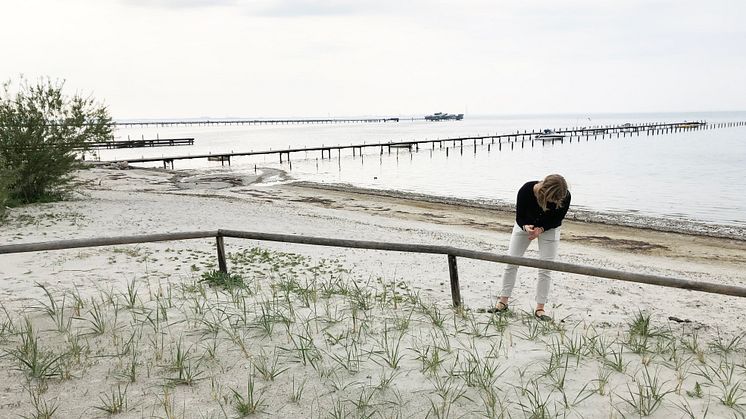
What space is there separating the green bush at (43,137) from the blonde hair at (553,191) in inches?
582

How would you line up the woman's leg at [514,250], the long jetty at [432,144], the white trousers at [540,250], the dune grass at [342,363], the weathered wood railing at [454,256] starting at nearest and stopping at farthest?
1. the dune grass at [342,363]
2. the weathered wood railing at [454,256]
3. the white trousers at [540,250]
4. the woman's leg at [514,250]
5. the long jetty at [432,144]

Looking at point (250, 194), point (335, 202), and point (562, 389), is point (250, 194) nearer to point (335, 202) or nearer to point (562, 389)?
point (335, 202)

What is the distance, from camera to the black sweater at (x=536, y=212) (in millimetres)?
5176

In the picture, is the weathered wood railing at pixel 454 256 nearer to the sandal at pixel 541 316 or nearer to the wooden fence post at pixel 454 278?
the wooden fence post at pixel 454 278

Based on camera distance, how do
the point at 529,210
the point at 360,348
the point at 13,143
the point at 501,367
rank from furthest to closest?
the point at 13,143 → the point at 529,210 → the point at 360,348 → the point at 501,367

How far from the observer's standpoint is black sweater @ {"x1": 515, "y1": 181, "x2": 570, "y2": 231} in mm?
5176

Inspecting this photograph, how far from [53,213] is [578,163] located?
4709 centimetres

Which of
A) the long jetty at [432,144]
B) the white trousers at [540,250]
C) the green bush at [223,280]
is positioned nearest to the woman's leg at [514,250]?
the white trousers at [540,250]

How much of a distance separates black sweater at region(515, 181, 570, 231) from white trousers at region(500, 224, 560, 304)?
0.15m

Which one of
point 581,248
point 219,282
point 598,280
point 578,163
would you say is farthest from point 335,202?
point 578,163

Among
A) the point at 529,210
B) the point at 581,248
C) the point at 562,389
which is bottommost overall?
the point at 581,248

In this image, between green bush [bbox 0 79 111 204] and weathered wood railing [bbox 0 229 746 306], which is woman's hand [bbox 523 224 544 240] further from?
green bush [bbox 0 79 111 204]

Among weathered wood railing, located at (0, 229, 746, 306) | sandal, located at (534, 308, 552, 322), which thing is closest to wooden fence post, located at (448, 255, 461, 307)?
weathered wood railing, located at (0, 229, 746, 306)

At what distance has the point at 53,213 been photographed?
1365cm
